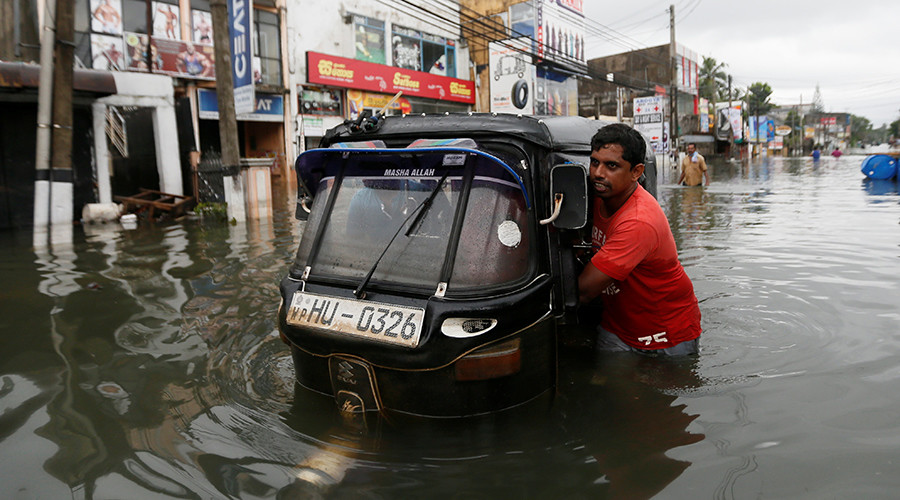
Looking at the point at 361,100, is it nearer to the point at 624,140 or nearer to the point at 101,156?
the point at 101,156


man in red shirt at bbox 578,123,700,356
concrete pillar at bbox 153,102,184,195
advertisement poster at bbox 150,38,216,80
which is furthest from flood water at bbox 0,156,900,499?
advertisement poster at bbox 150,38,216,80

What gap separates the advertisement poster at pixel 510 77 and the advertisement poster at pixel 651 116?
7.09 meters

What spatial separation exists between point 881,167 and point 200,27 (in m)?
24.6

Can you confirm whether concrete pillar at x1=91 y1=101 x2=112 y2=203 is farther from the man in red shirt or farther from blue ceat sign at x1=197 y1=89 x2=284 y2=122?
the man in red shirt

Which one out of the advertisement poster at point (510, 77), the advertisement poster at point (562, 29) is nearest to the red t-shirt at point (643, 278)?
the advertisement poster at point (510, 77)

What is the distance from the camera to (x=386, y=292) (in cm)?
331

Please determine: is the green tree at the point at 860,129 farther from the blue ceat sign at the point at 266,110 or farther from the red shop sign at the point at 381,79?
the blue ceat sign at the point at 266,110

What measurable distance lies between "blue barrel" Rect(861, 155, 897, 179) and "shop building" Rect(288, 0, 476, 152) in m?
16.7

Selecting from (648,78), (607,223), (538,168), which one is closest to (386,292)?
(538,168)

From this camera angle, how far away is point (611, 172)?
12.1 feet

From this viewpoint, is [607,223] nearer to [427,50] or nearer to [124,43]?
[124,43]

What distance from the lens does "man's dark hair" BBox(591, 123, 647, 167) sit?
3627mm

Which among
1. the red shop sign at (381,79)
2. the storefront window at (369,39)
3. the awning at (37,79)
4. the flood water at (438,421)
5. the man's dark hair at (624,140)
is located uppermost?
the storefront window at (369,39)

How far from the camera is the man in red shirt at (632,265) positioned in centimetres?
355
